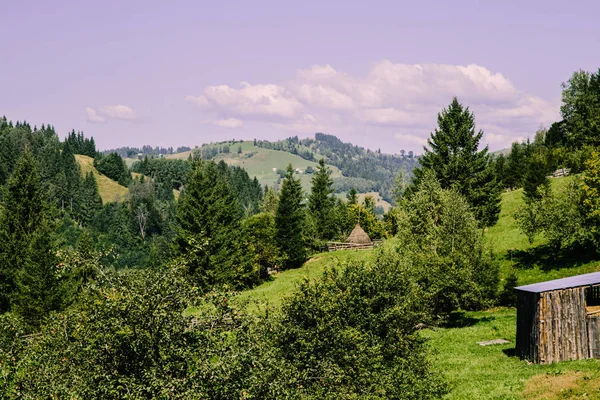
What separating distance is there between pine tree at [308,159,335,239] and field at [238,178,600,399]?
39.7 metres

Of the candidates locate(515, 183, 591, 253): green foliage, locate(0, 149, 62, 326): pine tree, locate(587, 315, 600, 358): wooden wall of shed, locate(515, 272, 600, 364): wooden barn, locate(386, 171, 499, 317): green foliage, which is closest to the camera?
locate(587, 315, 600, 358): wooden wall of shed

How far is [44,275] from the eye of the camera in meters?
44.0

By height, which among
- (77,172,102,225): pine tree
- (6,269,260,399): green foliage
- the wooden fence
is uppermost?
(77,172,102,225): pine tree

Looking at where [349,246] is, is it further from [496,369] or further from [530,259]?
[496,369]

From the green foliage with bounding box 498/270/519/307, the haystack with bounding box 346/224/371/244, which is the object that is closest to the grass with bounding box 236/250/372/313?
the haystack with bounding box 346/224/371/244

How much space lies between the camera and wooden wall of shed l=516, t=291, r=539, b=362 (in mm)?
23500

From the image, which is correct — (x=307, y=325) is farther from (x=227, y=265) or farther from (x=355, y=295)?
(x=227, y=265)

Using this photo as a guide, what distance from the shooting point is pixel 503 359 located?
2517 centimetres

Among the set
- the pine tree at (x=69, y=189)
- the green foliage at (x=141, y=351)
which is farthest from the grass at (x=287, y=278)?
the pine tree at (x=69, y=189)

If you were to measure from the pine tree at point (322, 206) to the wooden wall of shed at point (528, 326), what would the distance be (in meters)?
61.8

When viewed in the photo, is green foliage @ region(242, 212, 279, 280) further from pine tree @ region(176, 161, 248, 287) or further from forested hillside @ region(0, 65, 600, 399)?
pine tree @ region(176, 161, 248, 287)

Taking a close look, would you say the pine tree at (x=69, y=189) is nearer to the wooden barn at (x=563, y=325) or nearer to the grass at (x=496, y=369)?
the grass at (x=496, y=369)

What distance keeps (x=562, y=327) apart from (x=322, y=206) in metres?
65.6

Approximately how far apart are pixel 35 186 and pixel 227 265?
2300 cm
